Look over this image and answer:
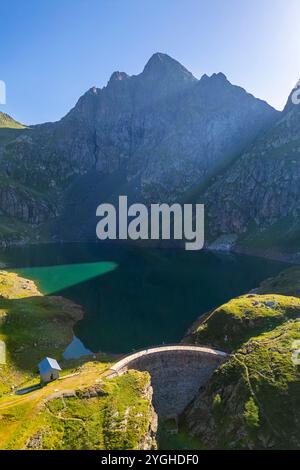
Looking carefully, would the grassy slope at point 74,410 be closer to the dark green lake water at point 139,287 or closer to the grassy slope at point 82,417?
the grassy slope at point 82,417

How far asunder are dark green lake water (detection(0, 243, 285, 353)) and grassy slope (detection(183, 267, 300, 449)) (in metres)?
24.5

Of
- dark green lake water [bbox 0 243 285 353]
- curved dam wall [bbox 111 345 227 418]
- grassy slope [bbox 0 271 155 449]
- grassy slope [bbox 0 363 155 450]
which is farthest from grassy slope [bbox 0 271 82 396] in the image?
curved dam wall [bbox 111 345 227 418]

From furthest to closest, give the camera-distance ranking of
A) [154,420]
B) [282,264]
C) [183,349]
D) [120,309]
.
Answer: [282,264] < [120,309] < [183,349] < [154,420]

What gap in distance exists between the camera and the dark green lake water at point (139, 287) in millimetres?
88238

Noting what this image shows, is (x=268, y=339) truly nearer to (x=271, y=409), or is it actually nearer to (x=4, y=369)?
(x=271, y=409)

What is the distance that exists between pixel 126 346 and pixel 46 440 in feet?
139

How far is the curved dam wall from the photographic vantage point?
2227 inches

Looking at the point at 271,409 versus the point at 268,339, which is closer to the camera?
the point at 271,409

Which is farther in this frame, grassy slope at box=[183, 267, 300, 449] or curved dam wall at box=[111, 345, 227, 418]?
curved dam wall at box=[111, 345, 227, 418]

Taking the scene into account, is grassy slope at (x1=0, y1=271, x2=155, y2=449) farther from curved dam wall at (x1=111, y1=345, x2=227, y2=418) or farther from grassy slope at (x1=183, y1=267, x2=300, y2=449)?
grassy slope at (x1=183, y1=267, x2=300, y2=449)
